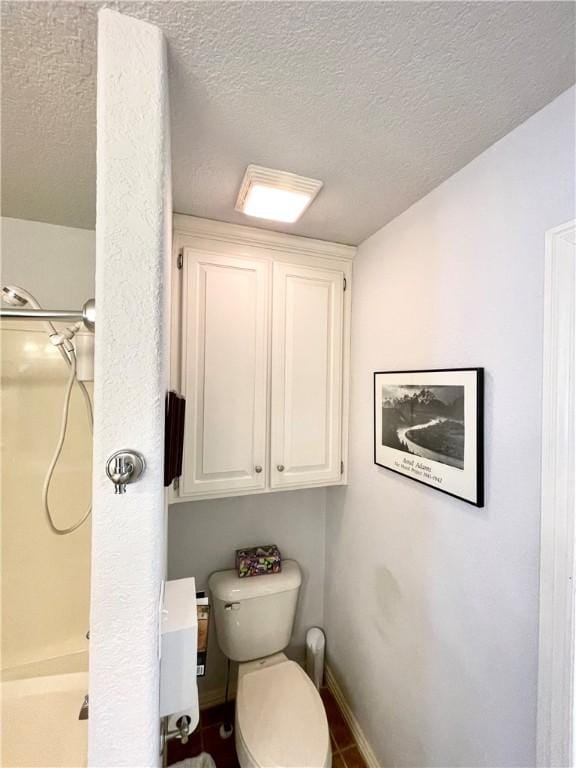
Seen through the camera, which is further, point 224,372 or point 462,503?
point 224,372

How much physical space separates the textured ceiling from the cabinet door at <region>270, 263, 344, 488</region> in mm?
489

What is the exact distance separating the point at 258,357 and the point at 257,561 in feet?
3.44

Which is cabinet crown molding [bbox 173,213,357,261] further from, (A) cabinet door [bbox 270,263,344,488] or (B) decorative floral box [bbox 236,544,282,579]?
(B) decorative floral box [bbox 236,544,282,579]

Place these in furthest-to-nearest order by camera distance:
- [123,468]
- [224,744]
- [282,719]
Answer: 1. [224,744]
2. [282,719]
3. [123,468]

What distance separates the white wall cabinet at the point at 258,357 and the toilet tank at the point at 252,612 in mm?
498

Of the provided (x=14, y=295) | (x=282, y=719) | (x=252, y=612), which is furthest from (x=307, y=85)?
(x=282, y=719)

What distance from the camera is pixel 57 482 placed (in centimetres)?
131

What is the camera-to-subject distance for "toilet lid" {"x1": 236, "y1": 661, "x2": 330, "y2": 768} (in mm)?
1095

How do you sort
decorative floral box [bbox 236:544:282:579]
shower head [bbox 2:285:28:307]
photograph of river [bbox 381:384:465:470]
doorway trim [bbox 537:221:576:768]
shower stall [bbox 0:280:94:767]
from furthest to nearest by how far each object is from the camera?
decorative floral box [bbox 236:544:282:579], shower stall [bbox 0:280:94:767], photograph of river [bbox 381:384:465:470], shower head [bbox 2:285:28:307], doorway trim [bbox 537:221:576:768]

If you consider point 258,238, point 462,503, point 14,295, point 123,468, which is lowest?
point 462,503

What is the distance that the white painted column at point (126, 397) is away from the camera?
1.79ft

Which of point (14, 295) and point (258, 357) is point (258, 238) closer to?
point (258, 357)

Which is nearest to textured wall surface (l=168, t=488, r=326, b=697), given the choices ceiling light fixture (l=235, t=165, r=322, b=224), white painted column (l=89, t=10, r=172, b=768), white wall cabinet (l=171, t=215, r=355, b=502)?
white wall cabinet (l=171, t=215, r=355, b=502)

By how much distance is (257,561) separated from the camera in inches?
63.0
